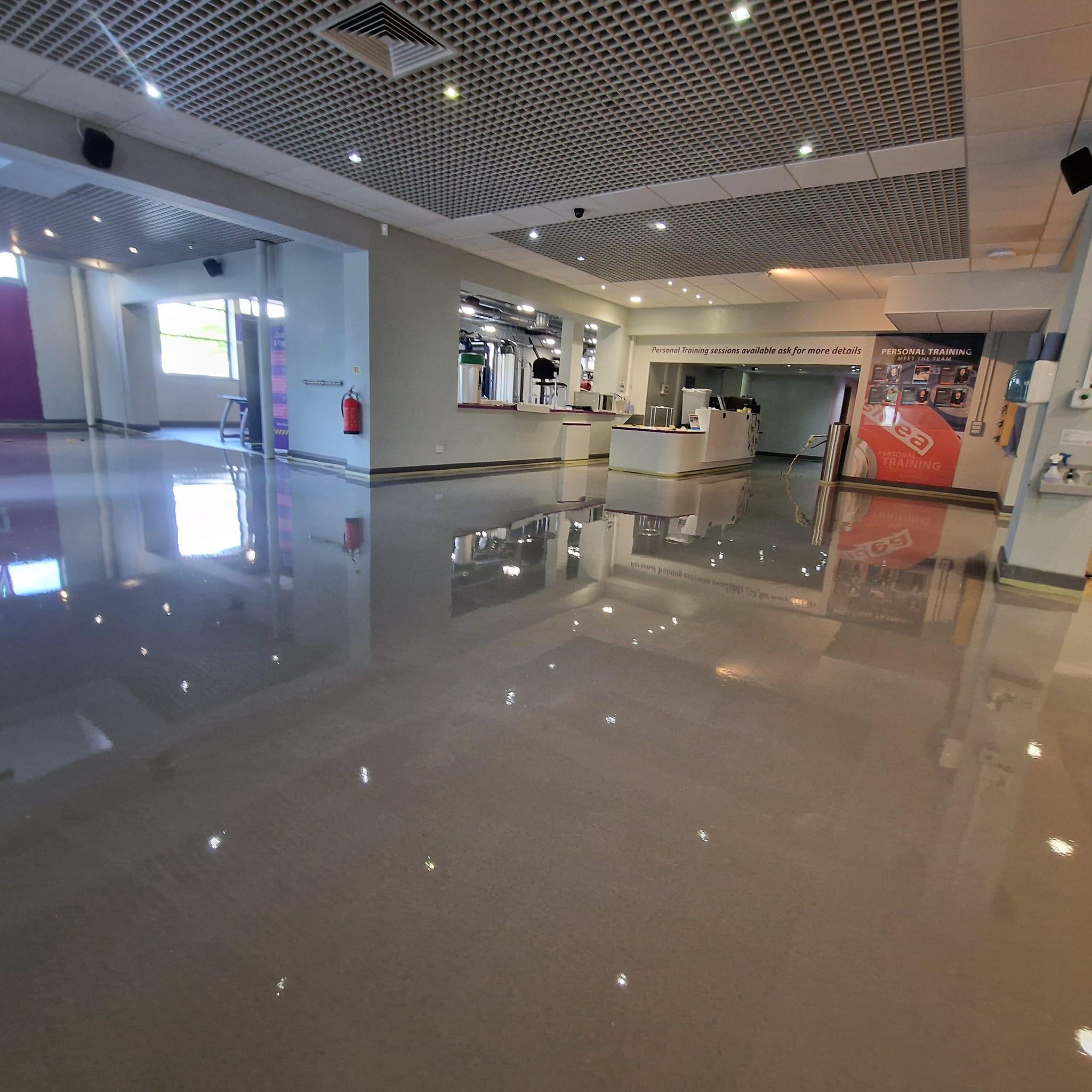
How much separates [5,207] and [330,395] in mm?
5030

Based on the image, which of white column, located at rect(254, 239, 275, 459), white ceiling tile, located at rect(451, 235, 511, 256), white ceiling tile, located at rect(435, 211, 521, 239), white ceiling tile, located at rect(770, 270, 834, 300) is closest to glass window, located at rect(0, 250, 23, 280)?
white column, located at rect(254, 239, 275, 459)

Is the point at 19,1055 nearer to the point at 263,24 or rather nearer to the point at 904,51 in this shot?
the point at 263,24

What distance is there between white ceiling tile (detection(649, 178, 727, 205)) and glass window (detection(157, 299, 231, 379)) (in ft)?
41.7

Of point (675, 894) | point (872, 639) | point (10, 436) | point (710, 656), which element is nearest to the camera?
point (675, 894)

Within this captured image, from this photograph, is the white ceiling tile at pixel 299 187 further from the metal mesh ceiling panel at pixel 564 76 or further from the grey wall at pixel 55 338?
the grey wall at pixel 55 338

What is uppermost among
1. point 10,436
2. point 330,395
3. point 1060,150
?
point 1060,150

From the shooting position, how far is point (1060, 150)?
4.16 m

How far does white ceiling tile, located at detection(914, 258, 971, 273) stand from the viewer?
721 centimetres

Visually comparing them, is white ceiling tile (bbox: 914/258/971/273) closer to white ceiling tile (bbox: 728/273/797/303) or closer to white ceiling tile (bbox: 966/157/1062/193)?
white ceiling tile (bbox: 728/273/797/303)

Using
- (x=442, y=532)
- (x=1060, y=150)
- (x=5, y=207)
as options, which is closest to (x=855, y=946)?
(x=442, y=532)

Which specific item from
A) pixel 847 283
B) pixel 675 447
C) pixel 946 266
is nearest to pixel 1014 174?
pixel 946 266

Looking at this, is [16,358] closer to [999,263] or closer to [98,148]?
[98,148]

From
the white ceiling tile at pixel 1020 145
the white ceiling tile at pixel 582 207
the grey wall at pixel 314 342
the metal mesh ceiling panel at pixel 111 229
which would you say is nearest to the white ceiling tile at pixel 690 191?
the white ceiling tile at pixel 582 207

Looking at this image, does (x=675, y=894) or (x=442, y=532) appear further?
(x=442, y=532)
